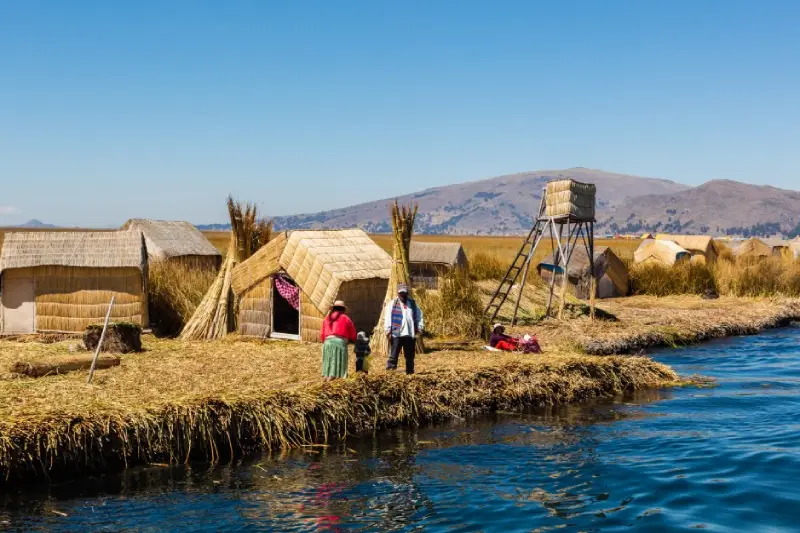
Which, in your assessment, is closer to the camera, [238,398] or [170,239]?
[238,398]

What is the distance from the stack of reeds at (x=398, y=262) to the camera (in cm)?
1606

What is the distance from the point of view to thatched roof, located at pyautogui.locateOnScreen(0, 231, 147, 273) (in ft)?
62.3

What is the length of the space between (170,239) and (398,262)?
14533 mm

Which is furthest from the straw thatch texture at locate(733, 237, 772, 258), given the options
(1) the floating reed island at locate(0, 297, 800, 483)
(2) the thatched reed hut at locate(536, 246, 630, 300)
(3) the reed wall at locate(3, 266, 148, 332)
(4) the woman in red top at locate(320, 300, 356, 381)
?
Result: (4) the woman in red top at locate(320, 300, 356, 381)

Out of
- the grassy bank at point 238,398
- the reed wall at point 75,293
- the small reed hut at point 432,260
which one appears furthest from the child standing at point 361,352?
the small reed hut at point 432,260

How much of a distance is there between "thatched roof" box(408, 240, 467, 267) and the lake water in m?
14.5

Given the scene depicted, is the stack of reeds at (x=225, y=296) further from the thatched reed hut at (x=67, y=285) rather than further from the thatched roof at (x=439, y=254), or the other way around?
the thatched roof at (x=439, y=254)

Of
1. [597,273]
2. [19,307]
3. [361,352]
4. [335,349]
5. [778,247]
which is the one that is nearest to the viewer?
[335,349]

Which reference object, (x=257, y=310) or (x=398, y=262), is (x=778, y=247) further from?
(x=398, y=262)

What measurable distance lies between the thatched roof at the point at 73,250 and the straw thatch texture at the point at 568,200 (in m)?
9.10

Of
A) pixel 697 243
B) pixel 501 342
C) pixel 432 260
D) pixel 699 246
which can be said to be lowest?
pixel 501 342

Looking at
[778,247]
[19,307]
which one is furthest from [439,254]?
[778,247]

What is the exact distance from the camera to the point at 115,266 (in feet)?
→ 62.2

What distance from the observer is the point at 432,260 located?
92.5 feet
